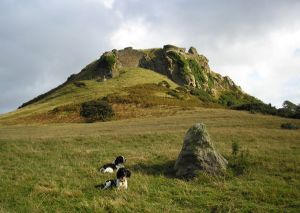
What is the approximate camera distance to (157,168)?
20156 millimetres

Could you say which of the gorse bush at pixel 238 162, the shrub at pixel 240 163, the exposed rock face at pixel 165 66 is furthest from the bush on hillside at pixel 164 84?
the shrub at pixel 240 163

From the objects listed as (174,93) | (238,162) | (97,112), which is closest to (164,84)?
(174,93)

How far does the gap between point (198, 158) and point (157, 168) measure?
252 cm

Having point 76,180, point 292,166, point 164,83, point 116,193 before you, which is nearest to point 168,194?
point 116,193

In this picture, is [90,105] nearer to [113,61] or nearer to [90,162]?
[113,61]

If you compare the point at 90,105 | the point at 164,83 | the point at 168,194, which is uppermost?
the point at 164,83

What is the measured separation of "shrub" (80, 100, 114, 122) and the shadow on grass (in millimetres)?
42091

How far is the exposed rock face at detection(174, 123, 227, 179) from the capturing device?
18.2 m

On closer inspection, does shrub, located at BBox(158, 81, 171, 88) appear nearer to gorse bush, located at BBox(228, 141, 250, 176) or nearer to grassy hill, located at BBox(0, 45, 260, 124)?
grassy hill, located at BBox(0, 45, 260, 124)

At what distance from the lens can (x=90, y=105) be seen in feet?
220

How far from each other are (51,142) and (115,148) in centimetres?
588

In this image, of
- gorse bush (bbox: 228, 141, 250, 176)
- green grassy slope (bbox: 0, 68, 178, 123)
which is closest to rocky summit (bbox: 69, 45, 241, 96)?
green grassy slope (bbox: 0, 68, 178, 123)

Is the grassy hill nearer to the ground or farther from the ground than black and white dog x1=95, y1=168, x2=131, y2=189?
farther from the ground

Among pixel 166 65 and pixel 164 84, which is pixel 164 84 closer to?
pixel 164 84
